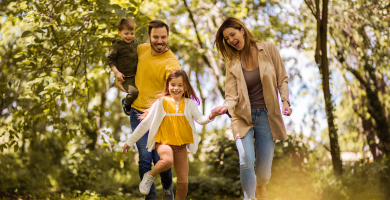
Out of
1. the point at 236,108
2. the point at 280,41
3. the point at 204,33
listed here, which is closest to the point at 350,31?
the point at 280,41

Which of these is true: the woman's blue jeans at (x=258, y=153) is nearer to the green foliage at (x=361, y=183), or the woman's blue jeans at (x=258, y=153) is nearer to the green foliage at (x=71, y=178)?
the green foliage at (x=361, y=183)

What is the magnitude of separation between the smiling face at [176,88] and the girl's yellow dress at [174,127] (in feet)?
0.19

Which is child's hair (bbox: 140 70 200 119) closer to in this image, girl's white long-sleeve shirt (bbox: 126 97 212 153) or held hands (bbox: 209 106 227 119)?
girl's white long-sleeve shirt (bbox: 126 97 212 153)

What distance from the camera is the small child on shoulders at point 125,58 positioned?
414 centimetres

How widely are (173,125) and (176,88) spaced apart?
348 millimetres

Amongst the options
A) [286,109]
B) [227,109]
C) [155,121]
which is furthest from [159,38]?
[286,109]

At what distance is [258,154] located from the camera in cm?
373

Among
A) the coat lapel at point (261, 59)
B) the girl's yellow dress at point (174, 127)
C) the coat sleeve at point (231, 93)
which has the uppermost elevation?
the coat lapel at point (261, 59)

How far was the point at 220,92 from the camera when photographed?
8297 millimetres

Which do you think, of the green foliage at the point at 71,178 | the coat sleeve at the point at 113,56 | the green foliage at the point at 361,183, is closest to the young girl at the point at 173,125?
the coat sleeve at the point at 113,56

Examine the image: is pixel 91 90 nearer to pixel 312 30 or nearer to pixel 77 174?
pixel 77 174

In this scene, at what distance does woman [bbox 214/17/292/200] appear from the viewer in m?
3.63

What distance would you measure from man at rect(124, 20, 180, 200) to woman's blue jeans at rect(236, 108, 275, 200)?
2.51 feet

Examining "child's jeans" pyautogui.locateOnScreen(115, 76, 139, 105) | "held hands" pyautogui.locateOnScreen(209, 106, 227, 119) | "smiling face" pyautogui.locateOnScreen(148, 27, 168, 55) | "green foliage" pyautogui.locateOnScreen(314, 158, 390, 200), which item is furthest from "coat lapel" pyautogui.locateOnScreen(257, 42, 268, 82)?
"green foliage" pyautogui.locateOnScreen(314, 158, 390, 200)
